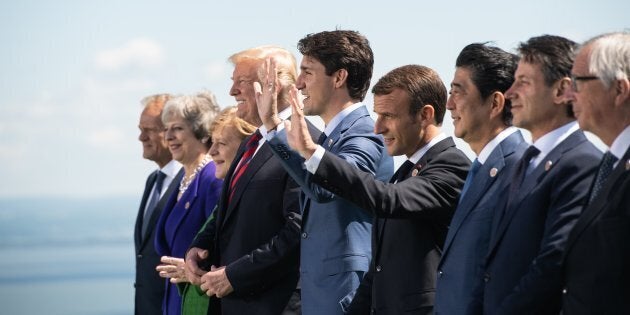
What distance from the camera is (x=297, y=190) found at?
14.3 feet

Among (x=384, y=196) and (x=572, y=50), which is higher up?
(x=572, y=50)

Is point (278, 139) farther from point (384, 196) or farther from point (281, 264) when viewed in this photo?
point (281, 264)

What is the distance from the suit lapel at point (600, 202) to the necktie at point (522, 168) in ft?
1.30

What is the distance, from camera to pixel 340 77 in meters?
4.09

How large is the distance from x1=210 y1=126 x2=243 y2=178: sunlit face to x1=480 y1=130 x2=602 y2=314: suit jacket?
201 cm

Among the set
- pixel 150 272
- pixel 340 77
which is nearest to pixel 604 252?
pixel 340 77

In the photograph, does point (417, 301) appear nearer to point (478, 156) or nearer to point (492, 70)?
point (478, 156)

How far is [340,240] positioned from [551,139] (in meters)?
0.97

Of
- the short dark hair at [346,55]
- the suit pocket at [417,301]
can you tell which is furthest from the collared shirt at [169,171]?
the suit pocket at [417,301]

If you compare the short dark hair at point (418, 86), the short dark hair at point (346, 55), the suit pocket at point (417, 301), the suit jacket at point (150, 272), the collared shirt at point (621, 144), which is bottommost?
the suit jacket at point (150, 272)

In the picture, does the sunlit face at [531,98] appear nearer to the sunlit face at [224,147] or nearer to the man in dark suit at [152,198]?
the sunlit face at [224,147]

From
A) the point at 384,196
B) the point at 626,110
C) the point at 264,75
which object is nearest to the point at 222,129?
the point at 264,75

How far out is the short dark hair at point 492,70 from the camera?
3504 millimetres

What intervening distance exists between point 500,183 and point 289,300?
1330 mm
